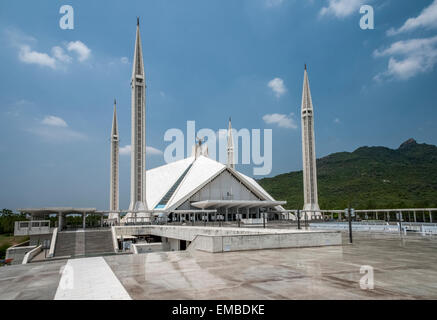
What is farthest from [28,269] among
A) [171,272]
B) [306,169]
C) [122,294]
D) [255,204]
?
[306,169]

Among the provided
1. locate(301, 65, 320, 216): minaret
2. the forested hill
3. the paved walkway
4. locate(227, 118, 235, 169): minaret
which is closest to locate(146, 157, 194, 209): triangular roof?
locate(227, 118, 235, 169): minaret

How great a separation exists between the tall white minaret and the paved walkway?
34905mm

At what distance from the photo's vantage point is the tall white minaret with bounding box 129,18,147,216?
138ft

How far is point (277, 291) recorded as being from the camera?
4.93m

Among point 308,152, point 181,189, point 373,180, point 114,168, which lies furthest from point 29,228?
point 373,180

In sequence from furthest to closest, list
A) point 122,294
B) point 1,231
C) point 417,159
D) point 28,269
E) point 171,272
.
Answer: point 417,159 → point 1,231 → point 28,269 → point 171,272 → point 122,294

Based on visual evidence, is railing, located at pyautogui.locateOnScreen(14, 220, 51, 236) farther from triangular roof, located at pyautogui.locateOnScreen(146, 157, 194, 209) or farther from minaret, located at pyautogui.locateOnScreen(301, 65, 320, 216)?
minaret, located at pyautogui.locateOnScreen(301, 65, 320, 216)

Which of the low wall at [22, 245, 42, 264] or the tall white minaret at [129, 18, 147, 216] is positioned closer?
the low wall at [22, 245, 42, 264]

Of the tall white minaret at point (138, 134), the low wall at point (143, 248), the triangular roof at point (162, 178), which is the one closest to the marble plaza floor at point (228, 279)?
the low wall at point (143, 248)

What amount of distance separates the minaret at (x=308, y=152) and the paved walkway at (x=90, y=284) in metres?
47.8

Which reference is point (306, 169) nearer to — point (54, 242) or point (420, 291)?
point (54, 242)

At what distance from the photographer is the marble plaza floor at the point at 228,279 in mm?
4816

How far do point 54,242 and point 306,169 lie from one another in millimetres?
39046

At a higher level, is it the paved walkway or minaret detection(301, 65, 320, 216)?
minaret detection(301, 65, 320, 216)
